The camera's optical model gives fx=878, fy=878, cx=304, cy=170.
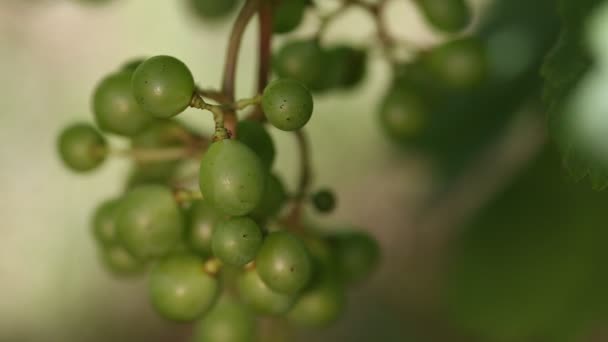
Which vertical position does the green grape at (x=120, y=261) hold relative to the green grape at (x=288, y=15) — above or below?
below

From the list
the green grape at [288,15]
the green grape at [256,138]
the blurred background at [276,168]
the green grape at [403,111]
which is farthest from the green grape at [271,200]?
the blurred background at [276,168]

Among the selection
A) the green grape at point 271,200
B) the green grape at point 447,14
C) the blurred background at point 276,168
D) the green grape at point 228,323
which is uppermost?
the green grape at point 447,14

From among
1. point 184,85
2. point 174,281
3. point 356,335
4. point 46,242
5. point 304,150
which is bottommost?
point 356,335

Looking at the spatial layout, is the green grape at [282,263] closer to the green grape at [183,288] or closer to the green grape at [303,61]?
the green grape at [183,288]

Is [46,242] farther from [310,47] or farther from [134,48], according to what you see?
[310,47]

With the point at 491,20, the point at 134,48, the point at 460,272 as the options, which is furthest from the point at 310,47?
the point at 134,48

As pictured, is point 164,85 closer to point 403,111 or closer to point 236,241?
point 236,241
